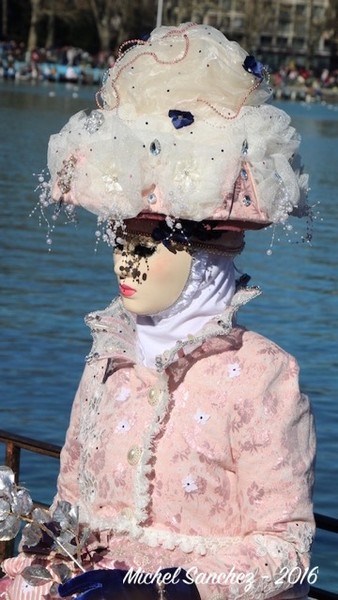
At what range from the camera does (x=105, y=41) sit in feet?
235

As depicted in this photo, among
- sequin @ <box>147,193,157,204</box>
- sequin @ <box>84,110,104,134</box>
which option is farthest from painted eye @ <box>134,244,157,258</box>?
sequin @ <box>84,110,104,134</box>

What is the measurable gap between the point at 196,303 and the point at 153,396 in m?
0.19

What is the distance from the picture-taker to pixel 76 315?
39.4 feet

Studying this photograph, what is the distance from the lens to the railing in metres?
3.60

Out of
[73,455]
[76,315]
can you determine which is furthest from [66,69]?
[73,455]

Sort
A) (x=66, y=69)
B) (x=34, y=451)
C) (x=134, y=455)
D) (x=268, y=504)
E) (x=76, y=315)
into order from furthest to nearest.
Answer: (x=66, y=69) < (x=76, y=315) < (x=34, y=451) < (x=134, y=455) < (x=268, y=504)

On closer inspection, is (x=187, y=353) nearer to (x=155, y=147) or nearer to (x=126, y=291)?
(x=126, y=291)

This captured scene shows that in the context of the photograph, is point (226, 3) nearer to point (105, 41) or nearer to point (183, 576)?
point (105, 41)

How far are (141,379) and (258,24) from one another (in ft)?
275

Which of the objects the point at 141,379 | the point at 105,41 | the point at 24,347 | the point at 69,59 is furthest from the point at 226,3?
the point at 141,379

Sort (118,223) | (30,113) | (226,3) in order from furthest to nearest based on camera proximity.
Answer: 1. (226,3)
2. (30,113)
3. (118,223)

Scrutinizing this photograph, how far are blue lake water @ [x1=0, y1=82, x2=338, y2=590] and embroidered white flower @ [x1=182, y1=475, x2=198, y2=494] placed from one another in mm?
1997

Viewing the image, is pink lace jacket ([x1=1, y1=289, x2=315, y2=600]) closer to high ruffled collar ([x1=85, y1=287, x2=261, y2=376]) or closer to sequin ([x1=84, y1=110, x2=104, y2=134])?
high ruffled collar ([x1=85, y1=287, x2=261, y2=376])

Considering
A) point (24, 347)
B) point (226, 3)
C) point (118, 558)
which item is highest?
point (118, 558)
